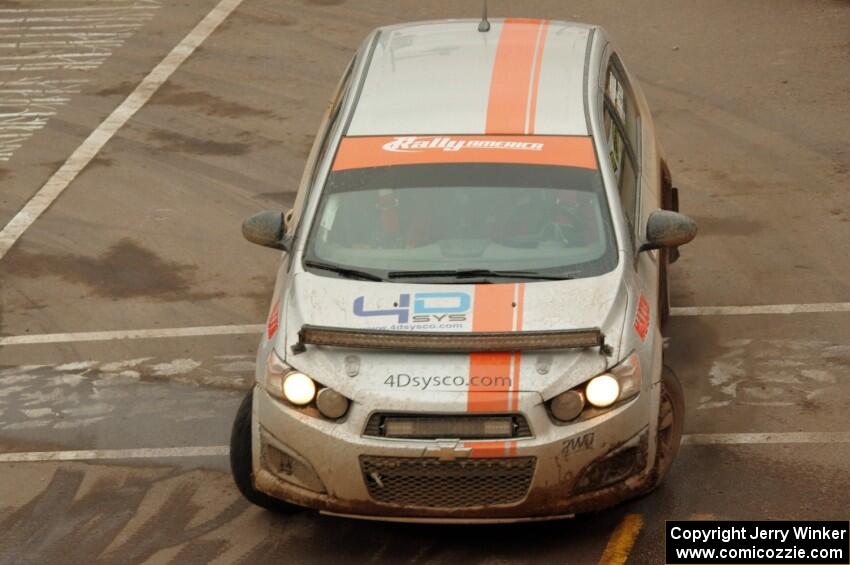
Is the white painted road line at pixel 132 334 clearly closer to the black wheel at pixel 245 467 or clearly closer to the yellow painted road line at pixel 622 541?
the black wheel at pixel 245 467

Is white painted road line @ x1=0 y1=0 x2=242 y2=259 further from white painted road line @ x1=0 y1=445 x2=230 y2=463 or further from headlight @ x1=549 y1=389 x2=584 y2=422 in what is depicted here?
headlight @ x1=549 y1=389 x2=584 y2=422

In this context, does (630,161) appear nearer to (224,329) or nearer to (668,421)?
(668,421)

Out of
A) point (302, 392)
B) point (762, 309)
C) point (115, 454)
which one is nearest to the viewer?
point (302, 392)

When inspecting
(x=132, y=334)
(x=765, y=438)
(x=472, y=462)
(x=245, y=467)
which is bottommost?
(x=132, y=334)

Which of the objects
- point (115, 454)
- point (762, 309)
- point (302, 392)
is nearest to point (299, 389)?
point (302, 392)

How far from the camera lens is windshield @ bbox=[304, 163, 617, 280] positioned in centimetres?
820

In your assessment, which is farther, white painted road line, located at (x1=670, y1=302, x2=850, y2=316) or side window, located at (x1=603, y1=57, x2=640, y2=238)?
white painted road line, located at (x1=670, y1=302, x2=850, y2=316)

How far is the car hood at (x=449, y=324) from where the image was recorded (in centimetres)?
739

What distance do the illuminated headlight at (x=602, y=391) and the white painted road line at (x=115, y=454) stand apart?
2.57 metres

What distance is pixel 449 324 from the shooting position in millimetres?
7637

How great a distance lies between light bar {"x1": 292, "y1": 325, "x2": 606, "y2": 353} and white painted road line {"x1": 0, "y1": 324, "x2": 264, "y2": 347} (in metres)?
3.53

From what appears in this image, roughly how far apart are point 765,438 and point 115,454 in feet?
12.1

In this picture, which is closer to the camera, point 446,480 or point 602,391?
point 446,480

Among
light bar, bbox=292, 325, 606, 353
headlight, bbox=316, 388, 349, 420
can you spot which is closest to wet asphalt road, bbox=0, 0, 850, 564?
headlight, bbox=316, 388, 349, 420
